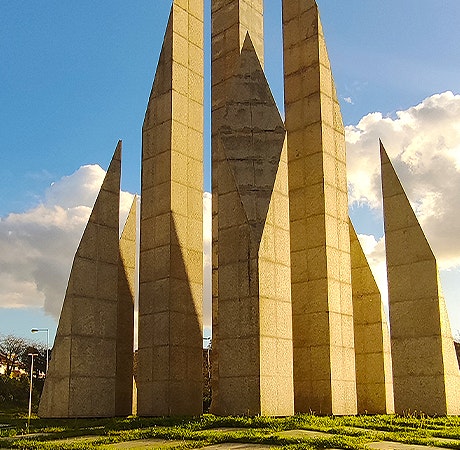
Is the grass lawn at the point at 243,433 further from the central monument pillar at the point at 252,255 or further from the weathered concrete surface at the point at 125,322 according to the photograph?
the weathered concrete surface at the point at 125,322

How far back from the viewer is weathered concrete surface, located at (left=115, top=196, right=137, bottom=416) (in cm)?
2472

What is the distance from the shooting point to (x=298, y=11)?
25.8m

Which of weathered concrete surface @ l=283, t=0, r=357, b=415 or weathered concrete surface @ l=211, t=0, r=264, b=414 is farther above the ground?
weathered concrete surface @ l=211, t=0, r=264, b=414

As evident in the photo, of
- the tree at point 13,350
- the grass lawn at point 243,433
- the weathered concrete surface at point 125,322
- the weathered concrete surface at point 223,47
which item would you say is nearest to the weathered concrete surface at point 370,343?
the grass lawn at point 243,433

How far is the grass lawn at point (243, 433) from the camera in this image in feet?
44.7

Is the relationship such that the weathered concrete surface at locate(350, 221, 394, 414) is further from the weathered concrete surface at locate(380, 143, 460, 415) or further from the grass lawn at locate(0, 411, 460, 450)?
the grass lawn at locate(0, 411, 460, 450)

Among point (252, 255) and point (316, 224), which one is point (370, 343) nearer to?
point (316, 224)

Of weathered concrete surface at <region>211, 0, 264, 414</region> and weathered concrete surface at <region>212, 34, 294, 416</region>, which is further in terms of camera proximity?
weathered concrete surface at <region>211, 0, 264, 414</region>

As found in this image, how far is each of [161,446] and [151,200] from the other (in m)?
11.2

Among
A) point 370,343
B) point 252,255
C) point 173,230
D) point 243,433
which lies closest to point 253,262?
point 252,255

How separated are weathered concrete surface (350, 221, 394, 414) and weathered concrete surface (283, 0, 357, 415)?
8.64 ft

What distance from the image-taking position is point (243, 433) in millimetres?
14570

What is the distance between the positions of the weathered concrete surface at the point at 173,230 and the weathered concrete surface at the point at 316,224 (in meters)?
3.44

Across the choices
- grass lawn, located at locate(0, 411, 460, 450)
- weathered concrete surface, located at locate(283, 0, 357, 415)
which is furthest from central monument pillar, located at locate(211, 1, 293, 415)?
weathered concrete surface, located at locate(283, 0, 357, 415)
